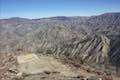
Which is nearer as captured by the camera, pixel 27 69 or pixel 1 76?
pixel 1 76

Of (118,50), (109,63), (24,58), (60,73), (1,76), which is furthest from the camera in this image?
(118,50)

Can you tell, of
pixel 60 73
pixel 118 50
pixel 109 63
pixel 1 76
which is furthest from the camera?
pixel 118 50

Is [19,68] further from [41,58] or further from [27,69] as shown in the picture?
[41,58]

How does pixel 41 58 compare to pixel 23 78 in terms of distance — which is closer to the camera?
pixel 23 78

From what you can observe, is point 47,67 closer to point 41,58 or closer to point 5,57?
point 41,58

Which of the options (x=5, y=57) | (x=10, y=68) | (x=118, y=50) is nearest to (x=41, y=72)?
(x=10, y=68)

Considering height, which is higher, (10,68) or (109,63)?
(10,68)

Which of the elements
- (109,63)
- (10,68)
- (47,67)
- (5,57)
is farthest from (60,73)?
(109,63)

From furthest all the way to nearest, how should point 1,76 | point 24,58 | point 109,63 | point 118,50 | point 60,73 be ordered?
point 118,50 → point 109,63 → point 24,58 → point 60,73 → point 1,76
